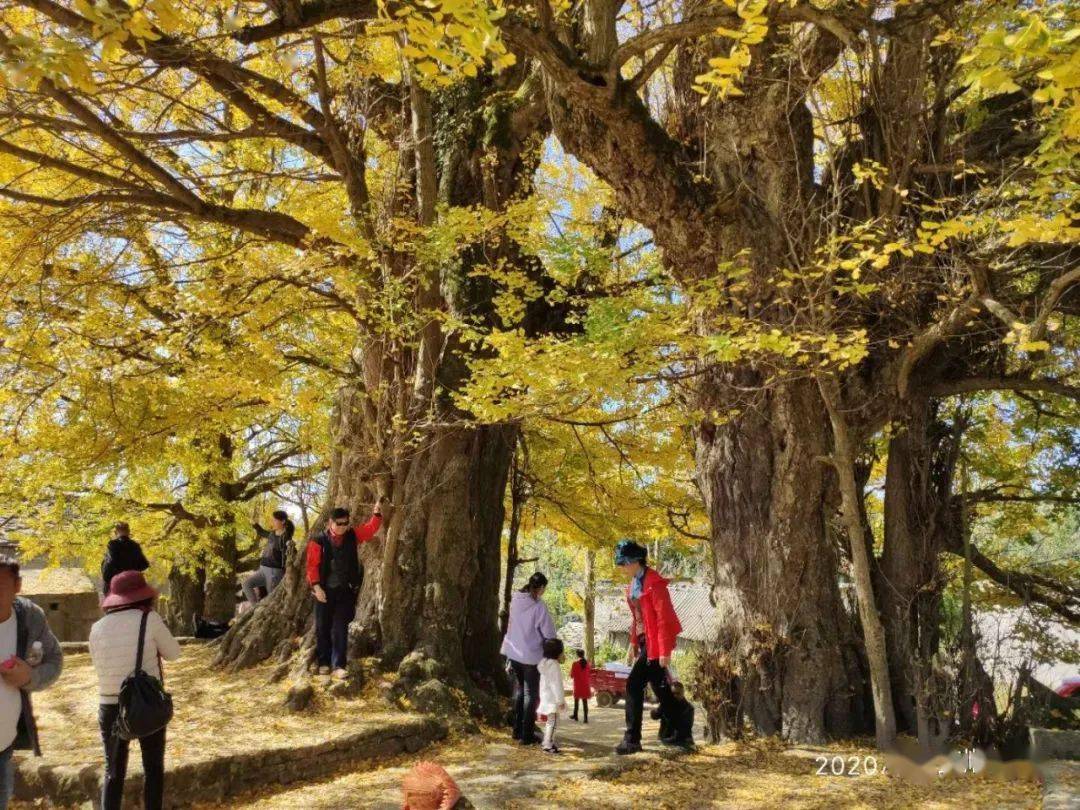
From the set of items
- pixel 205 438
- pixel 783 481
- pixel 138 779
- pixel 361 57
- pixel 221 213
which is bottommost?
pixel 138 779

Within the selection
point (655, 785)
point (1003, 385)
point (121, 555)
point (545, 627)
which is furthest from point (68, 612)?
point (1003, 385)

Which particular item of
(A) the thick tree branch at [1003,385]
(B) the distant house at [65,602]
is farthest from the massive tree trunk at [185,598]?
(A) the thick tree branch at [1003,385]

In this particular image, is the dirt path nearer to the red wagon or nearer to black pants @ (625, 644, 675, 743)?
black pants @ (625, 644, 675, 743)

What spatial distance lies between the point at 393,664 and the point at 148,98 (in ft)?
20.5

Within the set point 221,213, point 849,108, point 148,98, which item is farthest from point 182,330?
point 849,108

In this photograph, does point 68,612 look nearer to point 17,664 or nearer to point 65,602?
point 65,602

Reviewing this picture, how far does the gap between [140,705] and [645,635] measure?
3690 millimetres

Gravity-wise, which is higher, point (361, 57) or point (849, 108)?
point (361, 57)

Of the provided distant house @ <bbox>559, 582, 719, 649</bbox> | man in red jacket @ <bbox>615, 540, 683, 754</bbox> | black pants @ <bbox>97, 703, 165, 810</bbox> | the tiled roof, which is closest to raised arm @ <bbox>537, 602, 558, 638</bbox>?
man in red jacket @ <bbox>615, 540, 683, 754</bbox>

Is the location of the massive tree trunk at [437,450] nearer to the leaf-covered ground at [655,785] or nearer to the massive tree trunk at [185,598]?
the leaf-covered ground at [655,785]

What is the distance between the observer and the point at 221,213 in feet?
26.8

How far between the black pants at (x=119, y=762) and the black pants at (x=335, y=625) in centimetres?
316

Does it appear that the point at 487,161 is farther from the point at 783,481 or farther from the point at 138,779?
the point at 138,779

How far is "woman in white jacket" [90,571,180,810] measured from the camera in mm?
4383
